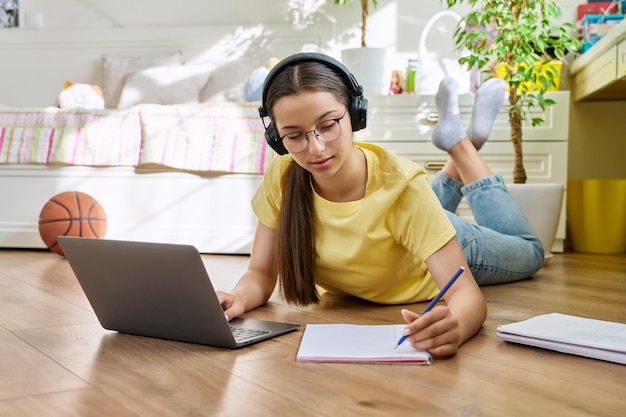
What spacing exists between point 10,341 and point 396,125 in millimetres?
2223

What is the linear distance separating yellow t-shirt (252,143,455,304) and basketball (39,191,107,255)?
58.3 inches

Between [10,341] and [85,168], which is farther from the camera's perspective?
[85,168]

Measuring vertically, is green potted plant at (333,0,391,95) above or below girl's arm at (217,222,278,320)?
above

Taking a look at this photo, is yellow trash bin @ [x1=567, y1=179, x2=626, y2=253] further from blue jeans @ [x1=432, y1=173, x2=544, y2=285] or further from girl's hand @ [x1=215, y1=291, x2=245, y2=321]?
girl's hand @ [x1=215, y1=291, x2=245, y2=321]

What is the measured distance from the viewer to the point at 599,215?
3268mm

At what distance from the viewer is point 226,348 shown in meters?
1.27

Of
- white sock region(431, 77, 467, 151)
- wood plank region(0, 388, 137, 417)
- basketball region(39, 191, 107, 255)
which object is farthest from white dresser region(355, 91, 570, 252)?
wood plank region(0, 388, 137, 417)

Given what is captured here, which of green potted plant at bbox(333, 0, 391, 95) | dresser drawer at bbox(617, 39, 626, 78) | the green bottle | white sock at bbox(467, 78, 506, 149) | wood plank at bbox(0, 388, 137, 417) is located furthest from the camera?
the green bottle

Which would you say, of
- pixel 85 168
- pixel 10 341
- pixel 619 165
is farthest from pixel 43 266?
pixel 619 165

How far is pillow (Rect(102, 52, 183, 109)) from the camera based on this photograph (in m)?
3.91

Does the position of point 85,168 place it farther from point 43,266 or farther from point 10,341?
point 10,341

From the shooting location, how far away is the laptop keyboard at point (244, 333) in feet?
A: 4.27

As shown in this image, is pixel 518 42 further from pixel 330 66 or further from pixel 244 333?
pixel 244 333

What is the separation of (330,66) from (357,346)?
54cm
